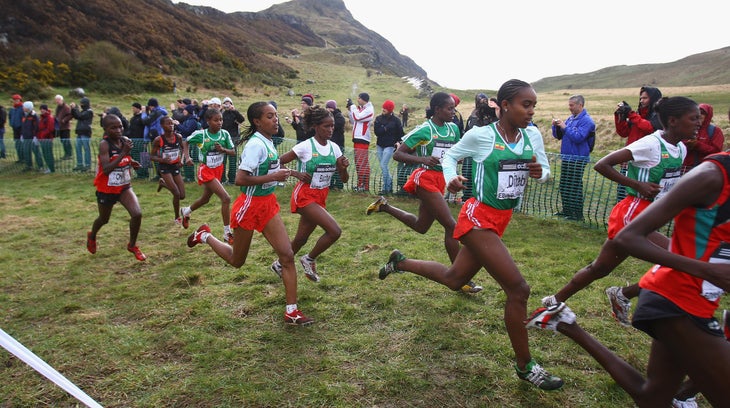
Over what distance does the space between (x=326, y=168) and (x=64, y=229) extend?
5.98 m

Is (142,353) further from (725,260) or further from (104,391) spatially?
(725,260)

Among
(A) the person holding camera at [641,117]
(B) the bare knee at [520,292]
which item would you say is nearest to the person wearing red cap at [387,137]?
(A) the person holding camera at [641,117]

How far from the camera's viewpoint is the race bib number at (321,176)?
5.50 metres

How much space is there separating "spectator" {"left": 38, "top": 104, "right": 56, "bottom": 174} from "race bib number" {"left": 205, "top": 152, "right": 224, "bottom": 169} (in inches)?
406

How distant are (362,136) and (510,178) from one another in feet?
25.9

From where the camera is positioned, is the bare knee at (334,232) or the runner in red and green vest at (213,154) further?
the runner in red and green vest at (213,154)

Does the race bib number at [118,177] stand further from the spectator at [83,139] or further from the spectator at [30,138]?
the spectator at [30,138]

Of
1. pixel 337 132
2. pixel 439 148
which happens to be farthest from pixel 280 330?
pixel 337 132

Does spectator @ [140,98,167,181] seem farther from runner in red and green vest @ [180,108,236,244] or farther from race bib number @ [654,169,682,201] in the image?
race bib number @ [654,169,682,201]

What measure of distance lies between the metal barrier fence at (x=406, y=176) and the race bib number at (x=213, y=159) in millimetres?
→ 4004

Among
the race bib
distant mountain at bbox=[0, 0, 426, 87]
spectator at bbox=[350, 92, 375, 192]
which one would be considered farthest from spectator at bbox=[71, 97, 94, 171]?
distant mountain at bbox=[0, 0, 426, 87]

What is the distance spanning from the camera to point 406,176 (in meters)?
10.9

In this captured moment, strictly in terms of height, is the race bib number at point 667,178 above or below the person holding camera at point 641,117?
below

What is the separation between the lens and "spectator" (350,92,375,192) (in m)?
11.2
